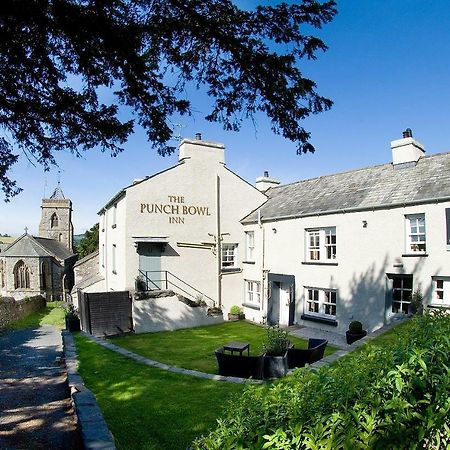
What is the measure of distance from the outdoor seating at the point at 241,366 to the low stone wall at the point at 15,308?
20361mm

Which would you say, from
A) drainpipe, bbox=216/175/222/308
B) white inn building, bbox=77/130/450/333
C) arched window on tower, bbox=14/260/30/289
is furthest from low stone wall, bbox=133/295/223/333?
arched window on tower, bbox=14/260/30/289

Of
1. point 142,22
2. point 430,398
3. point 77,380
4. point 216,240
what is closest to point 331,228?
point 216,240

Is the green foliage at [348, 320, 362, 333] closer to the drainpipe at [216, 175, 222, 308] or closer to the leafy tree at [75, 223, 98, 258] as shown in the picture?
the drainpipe at [216, 175, 222, 308]

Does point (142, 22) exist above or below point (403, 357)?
above

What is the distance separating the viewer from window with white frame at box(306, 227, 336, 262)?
59.6ft

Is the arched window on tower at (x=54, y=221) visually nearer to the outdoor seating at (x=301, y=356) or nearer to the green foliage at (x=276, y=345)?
the green foliage at (x=276, y=345)

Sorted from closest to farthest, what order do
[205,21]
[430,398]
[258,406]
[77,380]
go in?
1. [430,398]
2. [258,406]
3. [205,21]
4. [77,380]

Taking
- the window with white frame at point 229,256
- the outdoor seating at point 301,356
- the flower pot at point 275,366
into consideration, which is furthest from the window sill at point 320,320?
the flower pot at point 275,366

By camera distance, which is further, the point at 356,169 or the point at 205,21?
the point at 356,169

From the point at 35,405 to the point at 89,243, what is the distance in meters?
54.5

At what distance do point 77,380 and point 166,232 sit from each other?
43.6ft

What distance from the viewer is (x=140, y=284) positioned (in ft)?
66.9

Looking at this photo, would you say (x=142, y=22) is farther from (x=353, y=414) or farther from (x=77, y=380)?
(x=77, y=380)

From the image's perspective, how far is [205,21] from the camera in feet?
17.4
